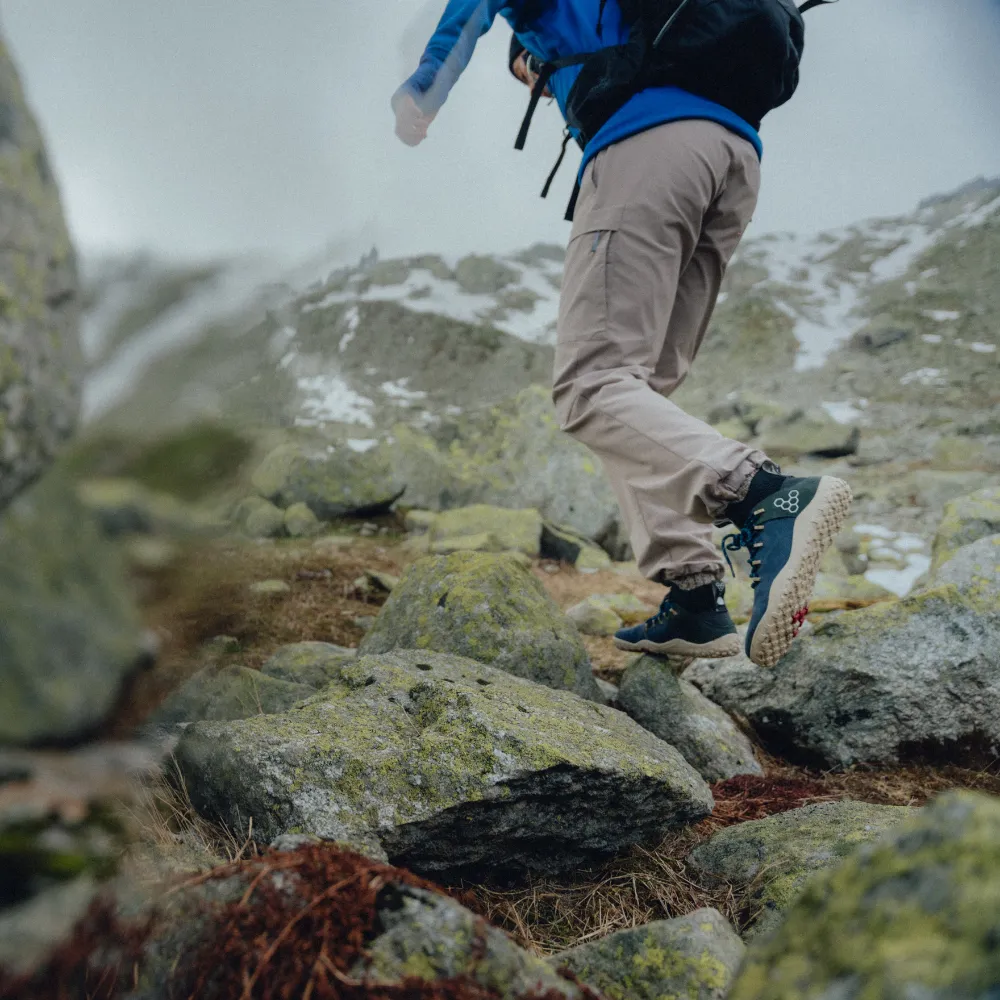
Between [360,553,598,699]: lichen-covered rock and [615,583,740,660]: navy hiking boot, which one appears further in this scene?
[615,583,740,660]: navy hiking boot

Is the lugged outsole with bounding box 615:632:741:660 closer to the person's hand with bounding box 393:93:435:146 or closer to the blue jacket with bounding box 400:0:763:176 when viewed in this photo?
the blue jacket with bounding box 400:0:763:176

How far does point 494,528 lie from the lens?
9.86 meters

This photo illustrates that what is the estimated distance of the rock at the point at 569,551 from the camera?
1002cm

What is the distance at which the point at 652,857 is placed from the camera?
239cm

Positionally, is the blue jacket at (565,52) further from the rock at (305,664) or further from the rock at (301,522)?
the rock at (301,522)

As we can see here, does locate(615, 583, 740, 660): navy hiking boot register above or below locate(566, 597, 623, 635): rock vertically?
above

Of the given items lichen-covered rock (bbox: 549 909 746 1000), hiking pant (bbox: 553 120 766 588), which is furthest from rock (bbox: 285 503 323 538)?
lichen-covered rock (bbox: 549 909 746 1000)

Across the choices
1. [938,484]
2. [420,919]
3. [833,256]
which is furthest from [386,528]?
[833,256]

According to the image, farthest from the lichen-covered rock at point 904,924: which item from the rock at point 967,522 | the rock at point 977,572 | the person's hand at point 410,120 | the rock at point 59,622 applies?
the rock at point 967,522

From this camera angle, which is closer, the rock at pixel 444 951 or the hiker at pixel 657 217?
the rock at pixel 444 951

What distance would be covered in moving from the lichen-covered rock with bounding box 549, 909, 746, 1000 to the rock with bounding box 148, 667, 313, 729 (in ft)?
3.19

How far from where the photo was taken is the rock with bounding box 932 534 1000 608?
143 inches

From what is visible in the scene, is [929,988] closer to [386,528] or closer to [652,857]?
[652,857]

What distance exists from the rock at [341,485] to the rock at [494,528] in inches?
70.5
